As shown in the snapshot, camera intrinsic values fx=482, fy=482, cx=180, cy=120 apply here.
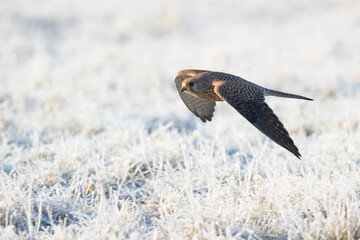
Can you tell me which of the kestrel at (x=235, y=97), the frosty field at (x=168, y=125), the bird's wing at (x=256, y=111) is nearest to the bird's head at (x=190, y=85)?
the kestrel at (x=235, y=97)

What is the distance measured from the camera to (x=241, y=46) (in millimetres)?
10078

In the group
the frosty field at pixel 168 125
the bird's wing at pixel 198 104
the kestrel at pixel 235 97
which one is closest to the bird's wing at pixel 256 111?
the kestrel at pixel 235 97

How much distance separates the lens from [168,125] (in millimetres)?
4777

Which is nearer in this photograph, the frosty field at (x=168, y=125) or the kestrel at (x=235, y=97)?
the frosty field at (x=168, y=125)

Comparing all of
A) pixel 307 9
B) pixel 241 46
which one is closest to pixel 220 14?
pixel 307 9

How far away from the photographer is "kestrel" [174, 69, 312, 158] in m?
3.18

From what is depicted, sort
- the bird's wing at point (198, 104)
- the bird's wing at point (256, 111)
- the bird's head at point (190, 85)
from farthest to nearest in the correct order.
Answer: the bird's wing at point (198, 104) < the bird's head at point (190, 85) < the bird's wing at point (256, 111)

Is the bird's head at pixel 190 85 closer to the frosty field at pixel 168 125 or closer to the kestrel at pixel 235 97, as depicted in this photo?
the kestrel at pixel 235 97

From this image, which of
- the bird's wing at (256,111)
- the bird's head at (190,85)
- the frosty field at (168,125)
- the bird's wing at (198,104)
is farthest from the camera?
the bird's wing at (198,104)

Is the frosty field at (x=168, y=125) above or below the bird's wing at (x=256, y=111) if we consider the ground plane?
below

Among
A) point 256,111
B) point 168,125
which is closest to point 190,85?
point 256,111

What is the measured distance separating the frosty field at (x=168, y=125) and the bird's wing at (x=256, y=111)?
27cm

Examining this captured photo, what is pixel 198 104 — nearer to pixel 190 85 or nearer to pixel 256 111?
pixel 190 85

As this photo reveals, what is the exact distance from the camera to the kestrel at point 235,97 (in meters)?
3.18
